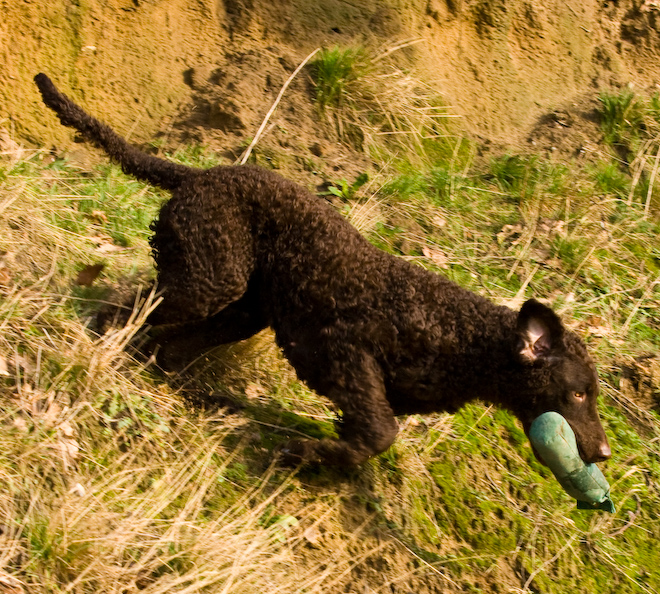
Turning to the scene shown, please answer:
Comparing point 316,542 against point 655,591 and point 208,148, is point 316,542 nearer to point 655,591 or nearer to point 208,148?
point 655,591

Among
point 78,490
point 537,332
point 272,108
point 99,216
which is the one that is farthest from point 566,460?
point 272,108

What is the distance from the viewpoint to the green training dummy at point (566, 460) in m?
3.73

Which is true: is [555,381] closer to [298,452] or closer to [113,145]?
[298,452]

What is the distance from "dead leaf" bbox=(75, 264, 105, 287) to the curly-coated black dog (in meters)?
0.56

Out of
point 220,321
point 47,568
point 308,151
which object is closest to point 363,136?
point 308,151

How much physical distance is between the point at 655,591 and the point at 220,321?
9.32 ft

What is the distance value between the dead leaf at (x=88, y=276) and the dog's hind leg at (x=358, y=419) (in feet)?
5.32

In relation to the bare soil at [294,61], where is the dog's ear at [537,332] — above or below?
below

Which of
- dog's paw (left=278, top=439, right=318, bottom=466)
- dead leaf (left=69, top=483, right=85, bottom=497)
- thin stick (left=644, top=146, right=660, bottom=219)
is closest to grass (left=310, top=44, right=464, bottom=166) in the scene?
thin stick (left=644, top=146, right=660, bottom=219)

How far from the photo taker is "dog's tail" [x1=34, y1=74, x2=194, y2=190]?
14.1 ft

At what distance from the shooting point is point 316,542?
12.1 ft

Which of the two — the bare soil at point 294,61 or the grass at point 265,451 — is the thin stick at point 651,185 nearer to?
the bare soil at point 294,61

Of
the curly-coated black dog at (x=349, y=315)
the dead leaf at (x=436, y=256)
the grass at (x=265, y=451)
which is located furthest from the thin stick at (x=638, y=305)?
the curly-coated black dog at (x=349, y=315)

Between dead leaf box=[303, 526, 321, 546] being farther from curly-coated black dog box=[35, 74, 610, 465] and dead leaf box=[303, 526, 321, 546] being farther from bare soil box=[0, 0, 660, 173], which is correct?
bare soil box=[0, 0, 660, 173]
